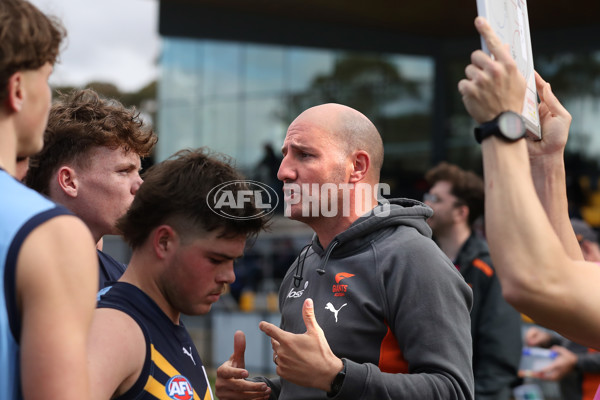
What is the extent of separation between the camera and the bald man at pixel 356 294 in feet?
7.69

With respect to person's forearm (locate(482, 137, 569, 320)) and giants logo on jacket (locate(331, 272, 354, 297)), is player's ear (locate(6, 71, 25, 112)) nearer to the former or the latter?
person's forearm (locate(482, 137, 569, 320))

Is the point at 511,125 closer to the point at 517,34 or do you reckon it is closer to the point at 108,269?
the point at 517,34

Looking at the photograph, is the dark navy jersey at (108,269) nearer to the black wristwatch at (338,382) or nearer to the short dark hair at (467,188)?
the black wristwatch at (338,382)

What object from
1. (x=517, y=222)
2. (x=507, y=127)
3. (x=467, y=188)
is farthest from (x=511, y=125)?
(x=467, y=188)

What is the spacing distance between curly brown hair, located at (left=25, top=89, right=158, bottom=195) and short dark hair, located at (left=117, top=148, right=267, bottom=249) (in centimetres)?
81

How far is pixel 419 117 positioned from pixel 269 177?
20.8 ft

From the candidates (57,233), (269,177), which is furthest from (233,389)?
(269,177)

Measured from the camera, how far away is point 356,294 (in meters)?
2.62

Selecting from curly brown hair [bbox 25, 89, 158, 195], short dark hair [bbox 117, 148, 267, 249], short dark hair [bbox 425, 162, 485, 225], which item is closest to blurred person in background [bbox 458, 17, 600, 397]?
Result: short dark hair [bbox 117, 148, 267, 249]

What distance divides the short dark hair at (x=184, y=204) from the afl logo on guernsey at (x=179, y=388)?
46 cm

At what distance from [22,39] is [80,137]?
148 cm

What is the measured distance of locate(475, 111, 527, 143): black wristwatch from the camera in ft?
5.76

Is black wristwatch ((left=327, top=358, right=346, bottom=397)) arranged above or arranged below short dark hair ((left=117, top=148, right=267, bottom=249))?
below

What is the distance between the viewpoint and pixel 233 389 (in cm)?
268
